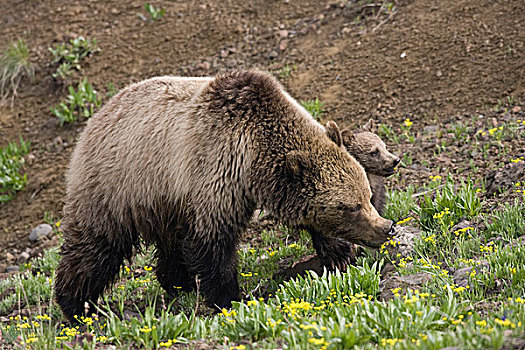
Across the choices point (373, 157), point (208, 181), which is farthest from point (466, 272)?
point (208, 181)

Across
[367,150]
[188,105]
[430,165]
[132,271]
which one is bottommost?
[132,271]

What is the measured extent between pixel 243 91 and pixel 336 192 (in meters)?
1.14

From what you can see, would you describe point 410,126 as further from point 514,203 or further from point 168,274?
point 168,274

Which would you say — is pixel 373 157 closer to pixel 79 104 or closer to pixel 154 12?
pixel 79 104

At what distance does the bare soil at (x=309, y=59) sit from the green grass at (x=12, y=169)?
0.13 meters

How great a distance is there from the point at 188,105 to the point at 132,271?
2.59 metres

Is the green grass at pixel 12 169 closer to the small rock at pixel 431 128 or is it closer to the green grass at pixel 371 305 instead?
the green grass at pixel 371 305

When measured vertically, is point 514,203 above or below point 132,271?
above

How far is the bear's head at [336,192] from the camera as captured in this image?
5352 millimetres

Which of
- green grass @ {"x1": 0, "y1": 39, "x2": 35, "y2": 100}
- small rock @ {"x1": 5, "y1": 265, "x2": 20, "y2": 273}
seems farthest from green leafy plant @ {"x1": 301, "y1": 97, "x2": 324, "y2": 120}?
green grass @ {"x1": 0, "y1": 39, "x2": 35, "y2": 100}

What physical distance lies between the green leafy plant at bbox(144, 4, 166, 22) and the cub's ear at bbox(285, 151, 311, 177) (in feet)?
25.2

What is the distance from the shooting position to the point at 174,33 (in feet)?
38.7

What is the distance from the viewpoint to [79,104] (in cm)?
1073

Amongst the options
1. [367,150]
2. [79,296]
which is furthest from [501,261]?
[79,296]
